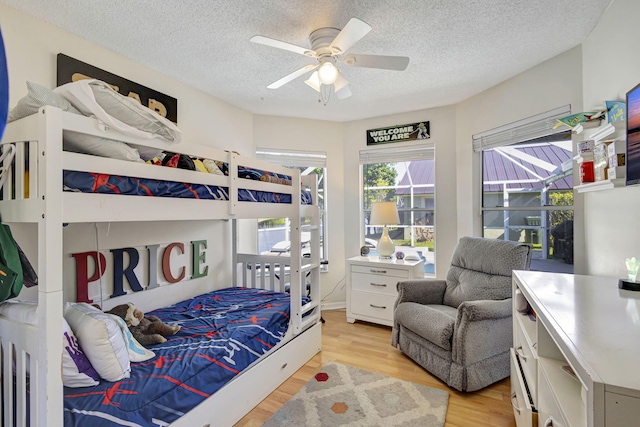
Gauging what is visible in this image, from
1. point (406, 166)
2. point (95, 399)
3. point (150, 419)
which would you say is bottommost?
point (150, 419)

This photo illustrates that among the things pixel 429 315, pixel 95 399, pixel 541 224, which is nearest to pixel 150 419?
pixel 95 399

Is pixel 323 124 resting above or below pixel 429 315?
above

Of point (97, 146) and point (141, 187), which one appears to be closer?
point (97, 146)

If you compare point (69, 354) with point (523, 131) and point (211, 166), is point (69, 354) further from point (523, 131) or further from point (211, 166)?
point (523, 131)

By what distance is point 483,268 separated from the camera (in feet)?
7.87

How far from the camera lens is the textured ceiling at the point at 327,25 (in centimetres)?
166

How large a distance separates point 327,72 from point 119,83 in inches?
60.3

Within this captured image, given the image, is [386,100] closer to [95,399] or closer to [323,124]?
[323,124]

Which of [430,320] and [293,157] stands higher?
[293,157]

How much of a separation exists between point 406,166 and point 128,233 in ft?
9.48

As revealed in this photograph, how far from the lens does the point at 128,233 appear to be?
223cm

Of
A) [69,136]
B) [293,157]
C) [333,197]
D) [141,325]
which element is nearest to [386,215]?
[333,197]

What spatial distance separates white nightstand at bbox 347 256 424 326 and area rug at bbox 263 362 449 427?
3.13ft

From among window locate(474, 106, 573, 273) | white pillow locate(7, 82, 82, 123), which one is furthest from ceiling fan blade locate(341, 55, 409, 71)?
window locate(474, 106, 573, 273)
